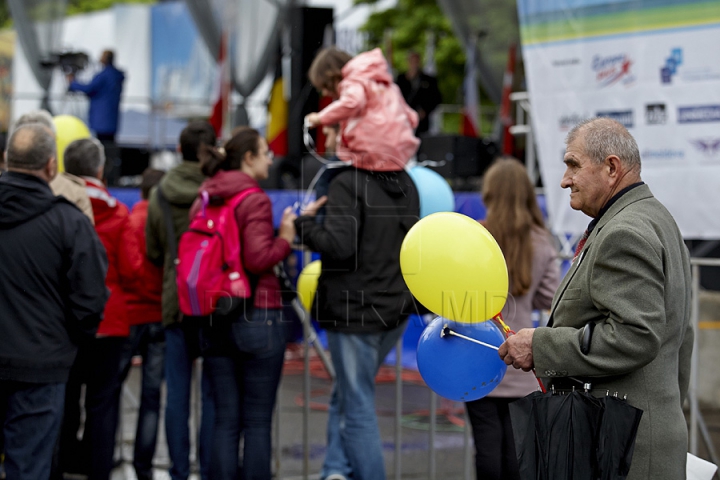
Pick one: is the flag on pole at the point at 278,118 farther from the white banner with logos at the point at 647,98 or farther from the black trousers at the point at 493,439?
the black trousers at the point at 493,439

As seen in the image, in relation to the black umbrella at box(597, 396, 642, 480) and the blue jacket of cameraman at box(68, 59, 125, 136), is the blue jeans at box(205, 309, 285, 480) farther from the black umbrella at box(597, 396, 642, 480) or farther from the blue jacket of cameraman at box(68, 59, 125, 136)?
the blue jacket of cameraman at box(68, 59, 125, 136)

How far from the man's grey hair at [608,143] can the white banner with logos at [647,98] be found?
2.48 m

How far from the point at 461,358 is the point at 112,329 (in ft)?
7.39

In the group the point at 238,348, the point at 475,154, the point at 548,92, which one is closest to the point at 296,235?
the point at 238,348

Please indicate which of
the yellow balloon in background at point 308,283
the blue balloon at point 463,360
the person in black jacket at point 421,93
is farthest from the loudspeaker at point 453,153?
the blue balloon at point 463,360

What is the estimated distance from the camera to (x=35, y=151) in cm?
371

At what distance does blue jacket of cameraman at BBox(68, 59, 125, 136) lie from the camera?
39.2 feet

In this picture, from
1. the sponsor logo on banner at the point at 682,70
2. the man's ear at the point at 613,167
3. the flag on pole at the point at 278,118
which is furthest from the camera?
the flag on pole at the point at 278,118

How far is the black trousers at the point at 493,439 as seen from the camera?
3939mm

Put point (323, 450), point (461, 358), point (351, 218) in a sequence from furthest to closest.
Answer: point (323, 450)
point (351, 218)
point (461, 358)

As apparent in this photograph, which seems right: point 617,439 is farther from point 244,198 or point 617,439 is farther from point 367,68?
point 367,68

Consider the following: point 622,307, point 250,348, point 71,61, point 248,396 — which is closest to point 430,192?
point 250,348

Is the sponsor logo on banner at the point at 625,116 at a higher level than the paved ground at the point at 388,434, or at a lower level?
higher

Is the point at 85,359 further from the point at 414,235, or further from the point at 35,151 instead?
the point at 414,235
